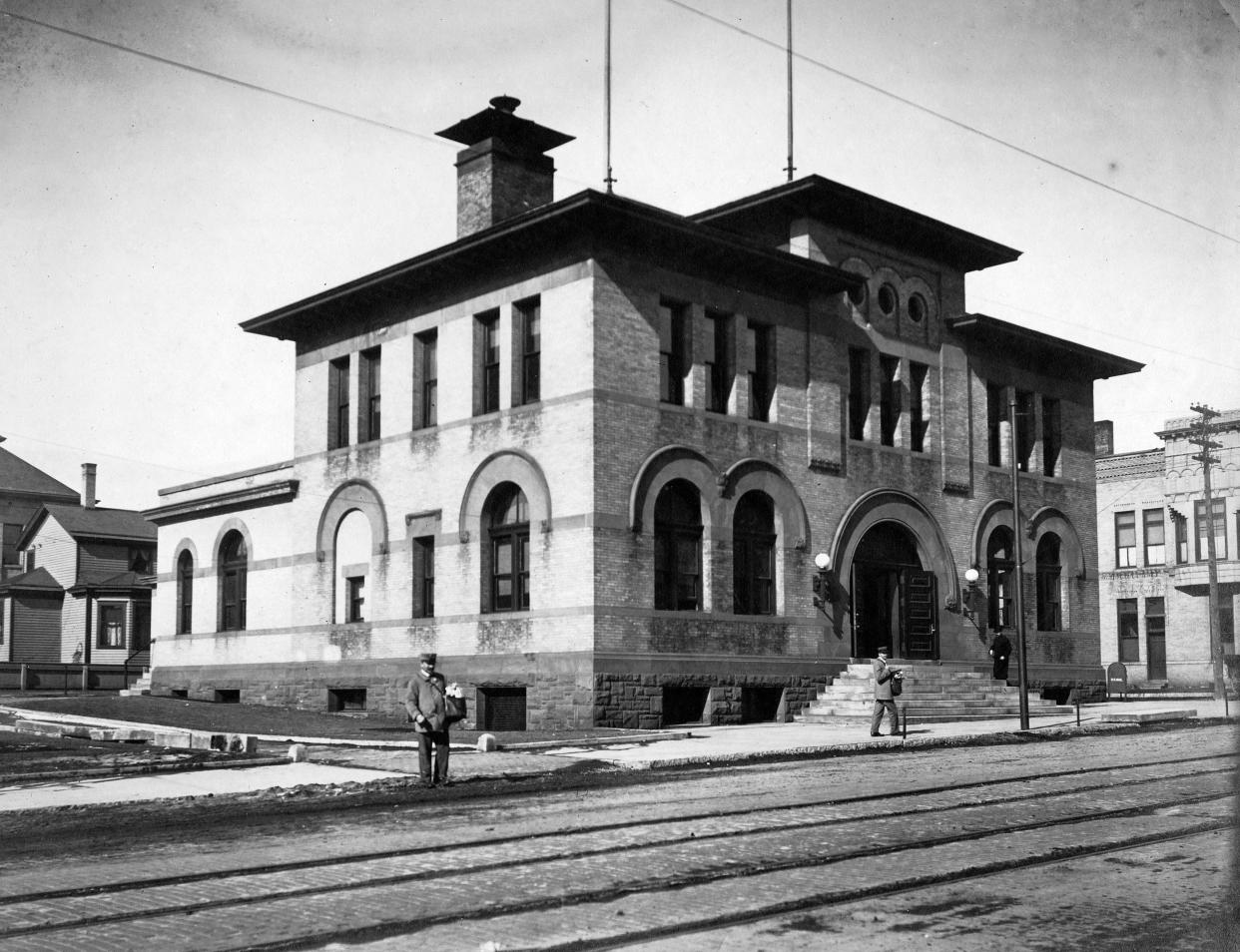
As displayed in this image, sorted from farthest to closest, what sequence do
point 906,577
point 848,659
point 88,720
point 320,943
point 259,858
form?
point 906,577 → point 848,659 → point 88,720 → point 259,858 → point 320,943

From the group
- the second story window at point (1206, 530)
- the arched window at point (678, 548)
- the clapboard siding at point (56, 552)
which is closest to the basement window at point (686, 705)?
the arched window at point (678, 548)

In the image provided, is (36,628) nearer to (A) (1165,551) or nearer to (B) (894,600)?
(B) (894,600)

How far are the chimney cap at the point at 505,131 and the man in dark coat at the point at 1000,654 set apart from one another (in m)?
15.7

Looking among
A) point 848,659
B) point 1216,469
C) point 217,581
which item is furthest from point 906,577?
point 1216,469

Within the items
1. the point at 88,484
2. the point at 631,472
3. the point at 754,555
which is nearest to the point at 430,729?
the point at 631,472

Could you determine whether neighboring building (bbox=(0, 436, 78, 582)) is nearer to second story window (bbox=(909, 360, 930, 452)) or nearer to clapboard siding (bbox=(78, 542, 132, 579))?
clapboard siding (bbox=(78, 542, 132, 579))

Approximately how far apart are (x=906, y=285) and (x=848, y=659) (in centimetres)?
951

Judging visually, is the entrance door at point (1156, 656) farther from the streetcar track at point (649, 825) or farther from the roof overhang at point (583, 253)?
the streetcar track at point (649, 825)

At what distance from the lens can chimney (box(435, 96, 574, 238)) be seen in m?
30.2

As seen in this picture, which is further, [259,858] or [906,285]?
[906,285]

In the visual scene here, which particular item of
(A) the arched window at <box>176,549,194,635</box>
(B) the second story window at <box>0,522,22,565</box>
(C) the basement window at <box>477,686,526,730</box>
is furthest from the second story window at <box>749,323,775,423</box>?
(B) the second story window at <box>0,522,22,565</box>

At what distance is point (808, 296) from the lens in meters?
30.1

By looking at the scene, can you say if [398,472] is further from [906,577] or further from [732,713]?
[906,577]

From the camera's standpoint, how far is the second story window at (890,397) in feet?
106
